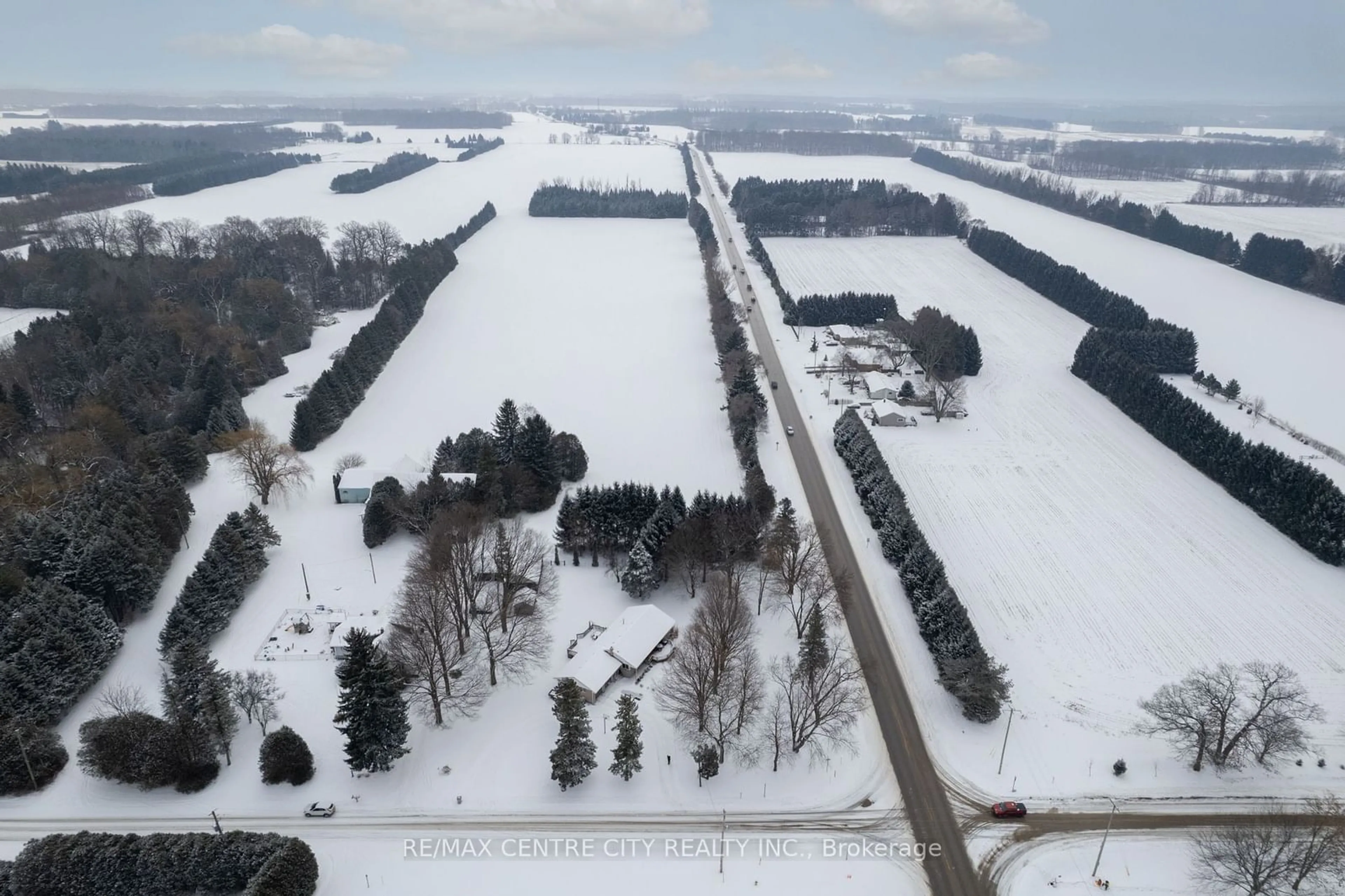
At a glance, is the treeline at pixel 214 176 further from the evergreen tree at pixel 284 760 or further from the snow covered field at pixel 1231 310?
the snow covered field at pixel 1231 310

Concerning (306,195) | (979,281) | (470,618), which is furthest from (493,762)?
(306,195)

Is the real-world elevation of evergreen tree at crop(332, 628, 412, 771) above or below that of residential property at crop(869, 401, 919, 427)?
below

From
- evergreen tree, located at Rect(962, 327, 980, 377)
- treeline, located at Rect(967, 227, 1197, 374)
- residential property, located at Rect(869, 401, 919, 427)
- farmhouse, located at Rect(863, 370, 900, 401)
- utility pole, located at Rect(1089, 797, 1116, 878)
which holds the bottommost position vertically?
utility pole, located at Rect(1089, 797, 1116, 878)

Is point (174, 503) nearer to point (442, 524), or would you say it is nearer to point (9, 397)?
point (442, 524)

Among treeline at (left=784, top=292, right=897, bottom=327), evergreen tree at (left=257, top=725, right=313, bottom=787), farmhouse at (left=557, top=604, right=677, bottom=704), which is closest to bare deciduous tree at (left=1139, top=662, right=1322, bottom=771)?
farmhouse at (left=557, top=604, right=677, bottom=704)

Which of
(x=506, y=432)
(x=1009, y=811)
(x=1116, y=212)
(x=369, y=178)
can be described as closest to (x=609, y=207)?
(x=369, y=178)

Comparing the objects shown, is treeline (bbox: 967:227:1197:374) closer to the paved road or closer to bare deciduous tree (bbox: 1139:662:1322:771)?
the paved road

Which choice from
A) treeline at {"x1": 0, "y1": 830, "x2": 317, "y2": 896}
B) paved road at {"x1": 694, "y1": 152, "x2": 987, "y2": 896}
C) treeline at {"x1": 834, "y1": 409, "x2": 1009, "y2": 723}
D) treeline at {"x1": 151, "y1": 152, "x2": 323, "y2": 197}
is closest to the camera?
treeline at {"x1": 0, "y1": 830, "x2": 317, "y2": 896}

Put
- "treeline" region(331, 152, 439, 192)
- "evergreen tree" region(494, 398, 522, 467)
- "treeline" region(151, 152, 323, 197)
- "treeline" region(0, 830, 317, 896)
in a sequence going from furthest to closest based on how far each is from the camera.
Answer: "treeline" region(331, 152, 439, 192)
"treeline" region(151, 152, 323, 197)
"evergreen tree" region(494, 398, 522, 467)
"treeline" region(0, 830, 317, 896)
